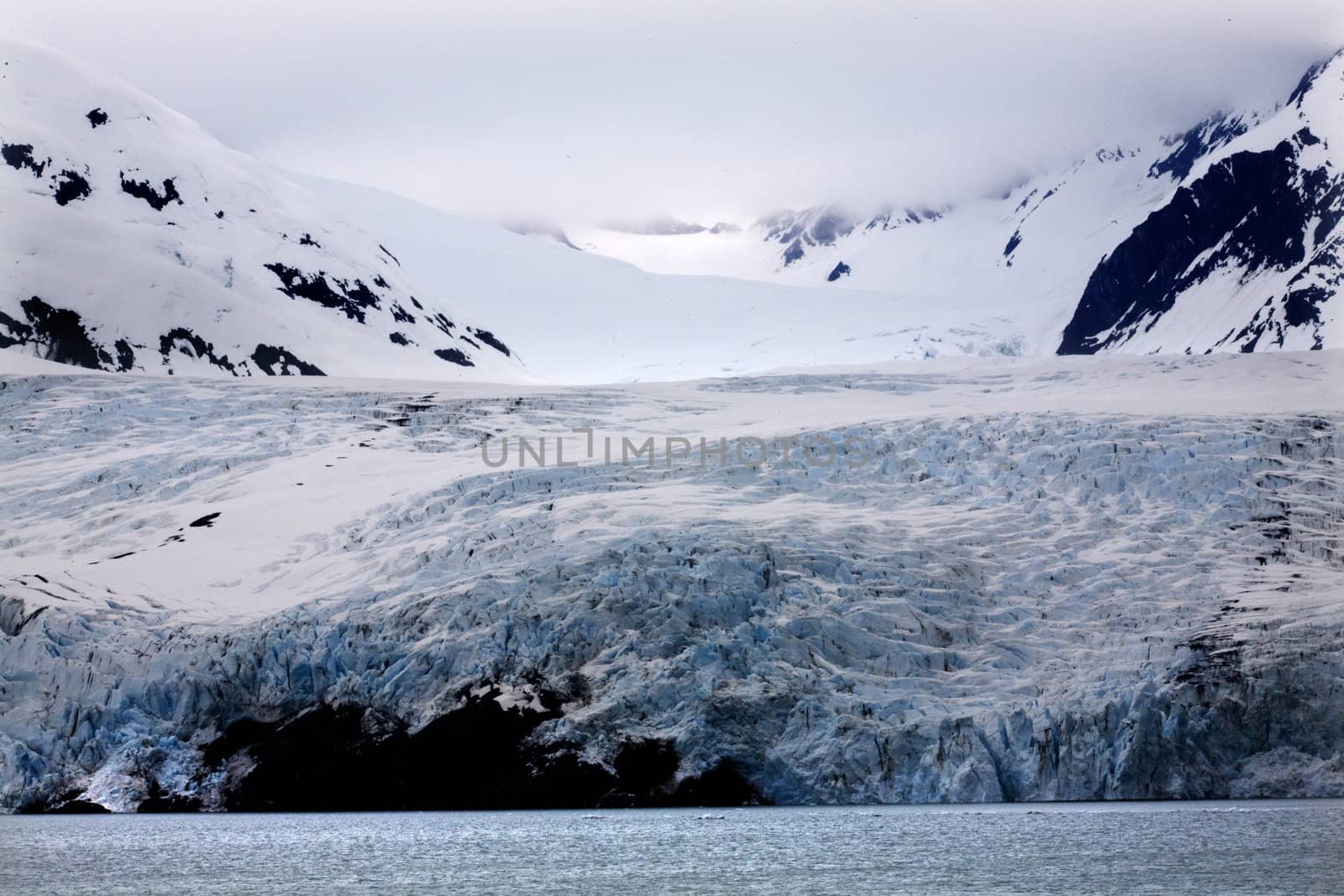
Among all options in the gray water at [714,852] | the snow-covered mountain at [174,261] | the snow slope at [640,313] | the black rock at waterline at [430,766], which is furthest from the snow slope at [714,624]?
the snow slope at [640,313]

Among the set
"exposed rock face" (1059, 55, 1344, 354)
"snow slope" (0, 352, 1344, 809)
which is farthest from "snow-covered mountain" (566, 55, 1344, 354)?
"snow slope" (0, 352, 1344, 809)

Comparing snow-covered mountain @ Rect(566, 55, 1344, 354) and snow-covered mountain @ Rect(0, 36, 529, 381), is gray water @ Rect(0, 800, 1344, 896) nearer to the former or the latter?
snow-covered mountain @ Rect(0, 36, 529, 381)

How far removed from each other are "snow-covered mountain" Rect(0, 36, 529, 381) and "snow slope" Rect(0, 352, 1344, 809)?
165ft

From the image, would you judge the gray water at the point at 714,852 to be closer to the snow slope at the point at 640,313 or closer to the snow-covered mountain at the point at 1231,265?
the snow slope at the point at 640,313

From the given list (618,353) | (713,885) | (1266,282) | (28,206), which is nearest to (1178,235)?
(1266,282)

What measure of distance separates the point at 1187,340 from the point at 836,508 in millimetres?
135949

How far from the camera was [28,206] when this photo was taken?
348 feet

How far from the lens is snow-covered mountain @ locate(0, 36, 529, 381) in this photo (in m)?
99.5

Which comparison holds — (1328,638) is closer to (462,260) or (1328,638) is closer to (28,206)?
(28,206)

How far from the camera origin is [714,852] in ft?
103

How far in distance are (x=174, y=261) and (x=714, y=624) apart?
77.6m

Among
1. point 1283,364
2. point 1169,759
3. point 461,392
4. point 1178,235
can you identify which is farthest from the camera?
point 1178,235

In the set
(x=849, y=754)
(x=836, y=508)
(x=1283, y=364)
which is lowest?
(x=849, y=754)

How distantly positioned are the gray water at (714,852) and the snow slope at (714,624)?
3.94 ft
